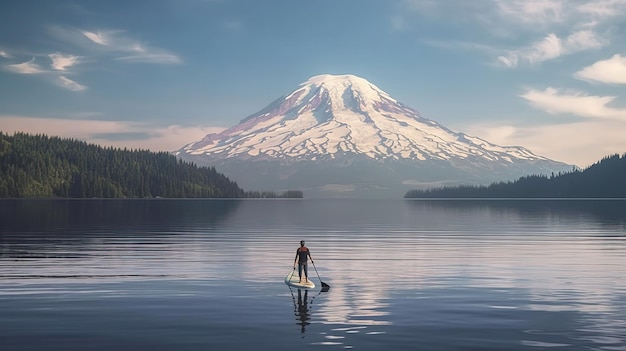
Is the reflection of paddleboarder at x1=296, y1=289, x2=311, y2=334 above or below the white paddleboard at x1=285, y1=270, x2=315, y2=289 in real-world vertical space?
below

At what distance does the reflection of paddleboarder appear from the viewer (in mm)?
31219

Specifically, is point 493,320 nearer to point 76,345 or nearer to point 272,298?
point 272,298

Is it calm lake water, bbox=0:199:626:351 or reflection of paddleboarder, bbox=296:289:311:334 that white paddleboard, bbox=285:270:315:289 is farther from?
reflection of paddleboarder, bbox=296:289:311:334

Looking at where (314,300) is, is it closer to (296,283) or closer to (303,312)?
(303,312)

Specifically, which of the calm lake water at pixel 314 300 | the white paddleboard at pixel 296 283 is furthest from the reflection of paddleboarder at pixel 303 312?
the white paddleboard at pixel 296 283

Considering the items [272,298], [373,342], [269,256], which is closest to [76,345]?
[373,342]

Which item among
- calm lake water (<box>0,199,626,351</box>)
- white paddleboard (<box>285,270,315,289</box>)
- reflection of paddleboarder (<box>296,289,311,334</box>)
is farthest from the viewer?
white paddleboard (<box>285,270,315,289</box>)

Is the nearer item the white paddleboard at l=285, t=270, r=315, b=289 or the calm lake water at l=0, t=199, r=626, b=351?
the calm lake water at l=0, t=199, r=626, b=351

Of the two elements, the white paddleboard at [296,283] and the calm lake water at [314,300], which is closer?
the calm lake water at [314,300]

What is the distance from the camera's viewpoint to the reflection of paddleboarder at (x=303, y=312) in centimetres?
3122

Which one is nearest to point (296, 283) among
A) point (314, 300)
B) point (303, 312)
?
point (314, 300)

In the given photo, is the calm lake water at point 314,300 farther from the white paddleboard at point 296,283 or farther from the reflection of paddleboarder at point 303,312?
the white paddleboard at point 296,283

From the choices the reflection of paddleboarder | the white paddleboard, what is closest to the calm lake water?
the reflection of paddleboarder

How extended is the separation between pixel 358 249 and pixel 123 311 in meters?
43.3
